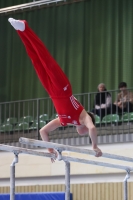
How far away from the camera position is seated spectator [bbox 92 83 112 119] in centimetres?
1157

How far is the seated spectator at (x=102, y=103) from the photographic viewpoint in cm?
1157

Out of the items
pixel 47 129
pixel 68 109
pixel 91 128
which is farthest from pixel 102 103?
pixel 91 128

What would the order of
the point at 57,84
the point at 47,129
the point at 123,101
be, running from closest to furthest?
1. the point at 57,84
2. the point at 47,129
3. the point at 123,101

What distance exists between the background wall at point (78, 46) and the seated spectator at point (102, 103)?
1991 mm

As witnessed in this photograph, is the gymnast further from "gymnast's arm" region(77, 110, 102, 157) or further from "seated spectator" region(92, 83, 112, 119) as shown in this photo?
"seated spectator" region(92, 83, 112, 119)

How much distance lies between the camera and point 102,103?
11.8m

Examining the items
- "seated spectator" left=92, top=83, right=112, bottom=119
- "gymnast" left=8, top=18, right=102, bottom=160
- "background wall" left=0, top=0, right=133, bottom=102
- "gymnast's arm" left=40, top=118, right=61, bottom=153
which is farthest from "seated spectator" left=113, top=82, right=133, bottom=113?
"gymnast" left=8, top=18, right=102, bottom=160

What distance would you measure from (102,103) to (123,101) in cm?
55

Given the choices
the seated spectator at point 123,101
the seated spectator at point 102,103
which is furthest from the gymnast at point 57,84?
the seated spectator at point 102,103

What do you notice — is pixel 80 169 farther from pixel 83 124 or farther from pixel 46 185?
pixel 83 124

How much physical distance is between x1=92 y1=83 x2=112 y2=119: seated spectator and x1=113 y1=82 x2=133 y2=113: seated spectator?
0.17 metres

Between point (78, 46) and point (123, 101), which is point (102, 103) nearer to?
point (123, 101)

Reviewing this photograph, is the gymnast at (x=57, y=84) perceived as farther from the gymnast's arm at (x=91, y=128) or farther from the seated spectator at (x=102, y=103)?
the seated spectator at (x=102, y=103)

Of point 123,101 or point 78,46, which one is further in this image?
point 78,46
